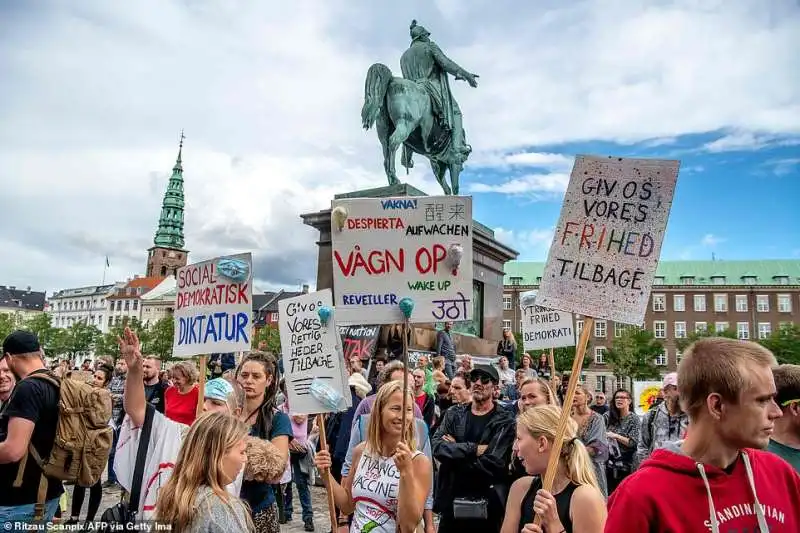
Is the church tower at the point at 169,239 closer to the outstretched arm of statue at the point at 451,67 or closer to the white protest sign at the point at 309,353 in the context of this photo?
the outstretched arm of statue at the point at 451,67

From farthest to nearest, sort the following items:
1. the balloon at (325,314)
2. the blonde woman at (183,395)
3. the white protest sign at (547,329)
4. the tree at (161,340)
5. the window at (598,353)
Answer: the tree at (161,340) → the window at (598,353) → the white protest sign at (547,329) → the blonde woman at (183,395) → the balloon at (325,314)

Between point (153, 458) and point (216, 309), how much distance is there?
5.70 ft

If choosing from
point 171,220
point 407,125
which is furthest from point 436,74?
point 171,220

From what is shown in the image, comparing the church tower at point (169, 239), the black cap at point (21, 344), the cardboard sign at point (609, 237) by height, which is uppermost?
the church tower at point (169, 239)

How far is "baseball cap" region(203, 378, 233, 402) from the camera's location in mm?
4336

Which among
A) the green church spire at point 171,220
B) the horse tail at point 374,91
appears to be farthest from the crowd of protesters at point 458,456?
the green church spire at point 171,220

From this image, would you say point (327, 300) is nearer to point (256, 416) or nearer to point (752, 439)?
point (256, 416)

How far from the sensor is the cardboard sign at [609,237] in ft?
10.8

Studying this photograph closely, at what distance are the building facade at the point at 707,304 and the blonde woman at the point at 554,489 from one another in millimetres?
79950

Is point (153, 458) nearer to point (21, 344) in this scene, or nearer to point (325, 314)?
point (21, 344)

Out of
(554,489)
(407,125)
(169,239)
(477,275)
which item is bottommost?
(554,489)

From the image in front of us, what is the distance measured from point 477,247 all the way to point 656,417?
9.20 metres

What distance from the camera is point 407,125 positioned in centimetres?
1531

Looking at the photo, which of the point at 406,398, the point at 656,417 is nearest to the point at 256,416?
the point at 406,398
